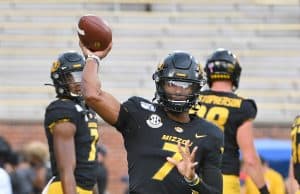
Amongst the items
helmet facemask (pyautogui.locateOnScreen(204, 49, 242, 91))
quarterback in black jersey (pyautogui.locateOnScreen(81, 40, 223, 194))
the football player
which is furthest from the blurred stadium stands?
quarterback in black jersey (pyautogui.locateOnScreen(81, 40, 223, 194))

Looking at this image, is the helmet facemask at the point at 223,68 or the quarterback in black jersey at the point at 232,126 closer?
the quarterback in black jersey at the point at 232,126

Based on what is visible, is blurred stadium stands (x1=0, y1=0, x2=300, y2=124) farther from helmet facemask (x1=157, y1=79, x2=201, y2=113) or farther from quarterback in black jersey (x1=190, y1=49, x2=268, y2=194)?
helmet facemask (x1=157, y1=79, x2=201, y2=113)

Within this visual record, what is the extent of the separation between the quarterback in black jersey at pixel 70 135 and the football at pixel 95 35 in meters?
1.60

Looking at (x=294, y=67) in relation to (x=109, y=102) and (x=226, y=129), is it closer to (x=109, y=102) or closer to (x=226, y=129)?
(x=226, y=129)

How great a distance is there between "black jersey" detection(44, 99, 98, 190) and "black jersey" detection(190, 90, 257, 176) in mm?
941

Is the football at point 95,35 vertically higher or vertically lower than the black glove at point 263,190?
higher

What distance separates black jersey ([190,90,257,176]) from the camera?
7914 mm

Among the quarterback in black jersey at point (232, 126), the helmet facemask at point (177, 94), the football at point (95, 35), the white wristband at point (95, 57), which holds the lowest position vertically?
the quarterback in black jersey at point (232, 126)

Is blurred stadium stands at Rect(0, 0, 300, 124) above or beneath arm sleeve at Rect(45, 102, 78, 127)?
beneath

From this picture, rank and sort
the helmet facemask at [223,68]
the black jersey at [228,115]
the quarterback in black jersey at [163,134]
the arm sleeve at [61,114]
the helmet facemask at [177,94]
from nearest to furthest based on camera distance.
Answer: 1. the quarterback in black jersey at [163,134]
2. the helmet facemask at [177,94]
3. the arm sleeve at [61,114]
4. the black jersey at [228,115]
5. the helmet facemask at [223,68]

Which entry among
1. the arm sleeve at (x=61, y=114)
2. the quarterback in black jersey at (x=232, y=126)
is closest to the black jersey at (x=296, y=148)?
the quarterback in black jersey at (x=232, y=126)

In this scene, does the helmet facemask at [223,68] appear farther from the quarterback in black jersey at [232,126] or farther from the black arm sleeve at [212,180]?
Result: the black arm sleeve at [212,180]

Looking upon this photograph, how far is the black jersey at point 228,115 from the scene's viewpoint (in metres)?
7.91

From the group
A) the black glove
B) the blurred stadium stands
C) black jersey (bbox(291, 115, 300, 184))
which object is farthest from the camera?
the blurred stadium stands
